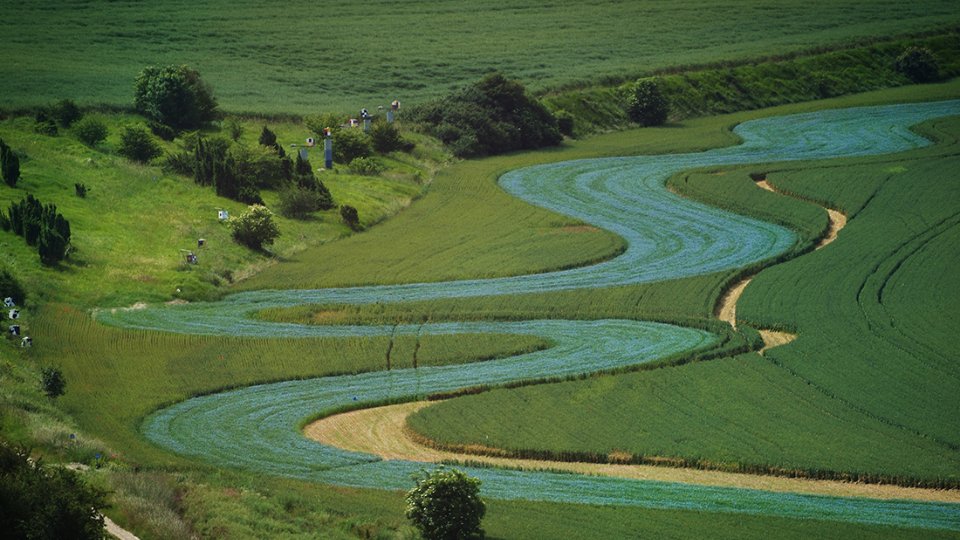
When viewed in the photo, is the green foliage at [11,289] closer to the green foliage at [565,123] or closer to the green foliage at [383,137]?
the green foliage at [383,137]

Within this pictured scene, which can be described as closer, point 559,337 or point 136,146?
point 559,337

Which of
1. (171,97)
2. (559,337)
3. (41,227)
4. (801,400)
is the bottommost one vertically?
(559,337)

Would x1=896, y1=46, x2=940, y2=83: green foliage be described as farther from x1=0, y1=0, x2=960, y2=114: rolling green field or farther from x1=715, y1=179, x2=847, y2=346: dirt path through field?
x1=715, y1=179, x2=847, y2=346: dirt path through field

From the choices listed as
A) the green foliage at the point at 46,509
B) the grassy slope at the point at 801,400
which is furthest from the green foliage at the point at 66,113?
the green foliage at the point at 46,509

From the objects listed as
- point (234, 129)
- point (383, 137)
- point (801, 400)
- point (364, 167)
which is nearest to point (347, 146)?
point (364, 167)

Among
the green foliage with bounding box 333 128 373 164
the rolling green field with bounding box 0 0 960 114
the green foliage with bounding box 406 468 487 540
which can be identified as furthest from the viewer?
the rolling green field with bounding box 0 0 960 114

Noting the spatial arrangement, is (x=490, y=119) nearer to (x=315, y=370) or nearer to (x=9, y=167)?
(x=9, y=167)

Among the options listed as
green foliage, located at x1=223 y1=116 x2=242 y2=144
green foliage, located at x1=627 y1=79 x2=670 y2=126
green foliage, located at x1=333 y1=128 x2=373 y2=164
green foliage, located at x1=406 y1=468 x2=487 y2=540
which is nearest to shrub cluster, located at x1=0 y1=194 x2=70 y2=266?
green foliage, located at x1=223 y1=116 x2=242 y2=144
